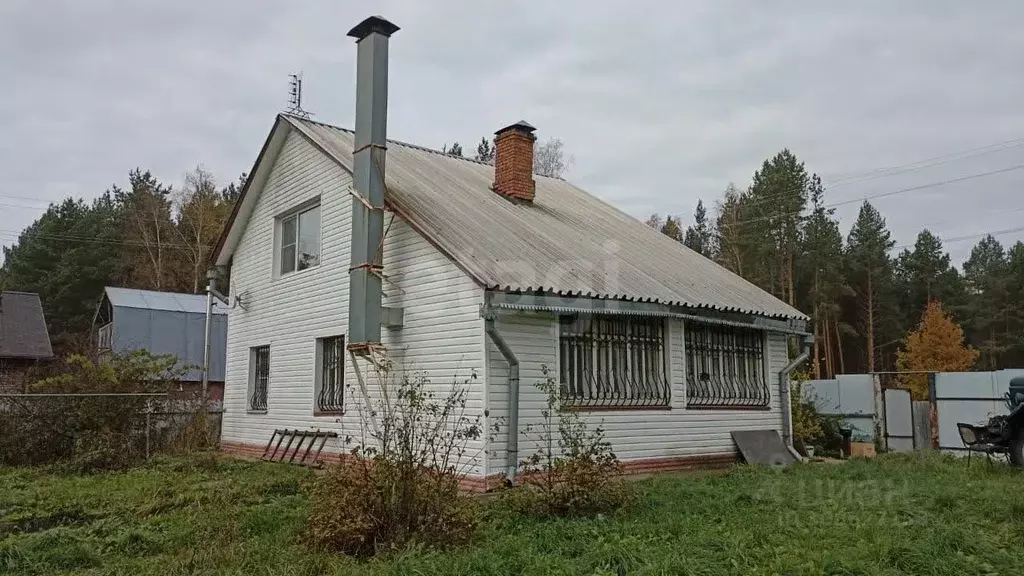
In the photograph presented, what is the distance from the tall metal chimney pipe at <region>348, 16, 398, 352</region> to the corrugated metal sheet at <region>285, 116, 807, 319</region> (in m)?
0.41

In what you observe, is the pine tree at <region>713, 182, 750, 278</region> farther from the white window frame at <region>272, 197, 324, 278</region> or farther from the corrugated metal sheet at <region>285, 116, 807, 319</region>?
the white window frame at <region>272, 197, 324, 278</region>

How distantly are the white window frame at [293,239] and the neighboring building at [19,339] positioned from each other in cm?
1425

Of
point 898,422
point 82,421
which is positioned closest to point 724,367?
point 898,422

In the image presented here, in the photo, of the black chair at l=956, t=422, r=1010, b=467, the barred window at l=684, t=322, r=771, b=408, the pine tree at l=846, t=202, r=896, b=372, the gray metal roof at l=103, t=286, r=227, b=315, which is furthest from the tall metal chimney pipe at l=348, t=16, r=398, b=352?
the pine tree at l=846, t=202, r=896, b=372

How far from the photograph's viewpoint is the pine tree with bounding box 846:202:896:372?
3981cm

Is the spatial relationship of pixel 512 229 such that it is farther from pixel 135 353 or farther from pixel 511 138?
pixel 135 353

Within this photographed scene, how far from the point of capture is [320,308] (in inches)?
504

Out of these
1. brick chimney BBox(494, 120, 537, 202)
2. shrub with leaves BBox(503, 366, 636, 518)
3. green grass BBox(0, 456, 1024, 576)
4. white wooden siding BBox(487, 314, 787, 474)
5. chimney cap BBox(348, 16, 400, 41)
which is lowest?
green grass BBox(0, 456, 1024, 576)

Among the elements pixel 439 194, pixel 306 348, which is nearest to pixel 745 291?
pixel 439 194

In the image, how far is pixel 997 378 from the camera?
14.8m

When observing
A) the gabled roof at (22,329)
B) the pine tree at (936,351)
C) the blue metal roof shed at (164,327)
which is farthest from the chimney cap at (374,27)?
the pine tree at (936,351)

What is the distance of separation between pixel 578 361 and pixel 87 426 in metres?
8.55

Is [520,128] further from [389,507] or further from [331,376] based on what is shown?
[389,507]

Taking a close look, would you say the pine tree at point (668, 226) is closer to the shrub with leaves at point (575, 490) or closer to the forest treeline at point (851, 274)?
the forest treeline at point (851, 274)
